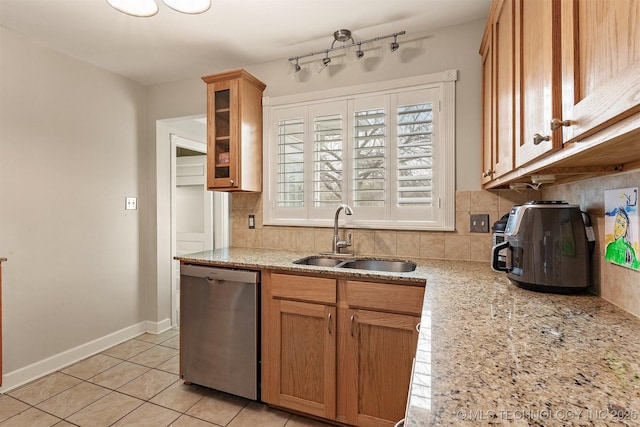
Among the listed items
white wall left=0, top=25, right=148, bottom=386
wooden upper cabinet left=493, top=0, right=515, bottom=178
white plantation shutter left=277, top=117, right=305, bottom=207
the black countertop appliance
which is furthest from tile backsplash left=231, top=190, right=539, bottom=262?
white wall left=0, top=25, right=148, bottom=386

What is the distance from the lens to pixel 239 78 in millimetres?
2357

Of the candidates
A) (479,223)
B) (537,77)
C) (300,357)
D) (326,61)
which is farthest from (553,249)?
(326,61)

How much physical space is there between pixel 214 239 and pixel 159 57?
1.92 m

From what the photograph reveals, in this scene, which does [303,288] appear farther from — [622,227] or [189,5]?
[189,5]

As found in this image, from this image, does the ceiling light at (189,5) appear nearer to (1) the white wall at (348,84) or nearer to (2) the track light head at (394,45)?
(1) the white wall at (348,84)

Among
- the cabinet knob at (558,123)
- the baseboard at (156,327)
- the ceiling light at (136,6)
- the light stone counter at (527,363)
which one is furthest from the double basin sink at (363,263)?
the baseboard at (156,327)

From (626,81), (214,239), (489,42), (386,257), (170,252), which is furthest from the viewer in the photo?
(214,239)

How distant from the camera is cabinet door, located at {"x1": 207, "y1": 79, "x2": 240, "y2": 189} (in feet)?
7.78

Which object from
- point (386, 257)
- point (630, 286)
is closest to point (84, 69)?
point (386, 257)

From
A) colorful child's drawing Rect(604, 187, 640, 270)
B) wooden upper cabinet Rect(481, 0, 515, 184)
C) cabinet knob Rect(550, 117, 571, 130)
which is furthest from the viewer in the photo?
wooden upper cabinet Rect(481, 0, 515, 184)

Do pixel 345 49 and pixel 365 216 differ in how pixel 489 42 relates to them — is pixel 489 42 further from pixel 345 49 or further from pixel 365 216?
pixel 365 216

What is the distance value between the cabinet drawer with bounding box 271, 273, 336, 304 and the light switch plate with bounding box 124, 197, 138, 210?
76.0 inches

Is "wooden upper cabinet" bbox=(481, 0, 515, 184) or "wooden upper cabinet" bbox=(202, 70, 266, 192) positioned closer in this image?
"wooden upper cabinet" bbox=(481, 0, 515, 184)

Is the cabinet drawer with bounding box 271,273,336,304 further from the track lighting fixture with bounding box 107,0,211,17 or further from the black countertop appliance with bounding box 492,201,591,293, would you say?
the track lighting fixture with bounding box 107,0,211,17
